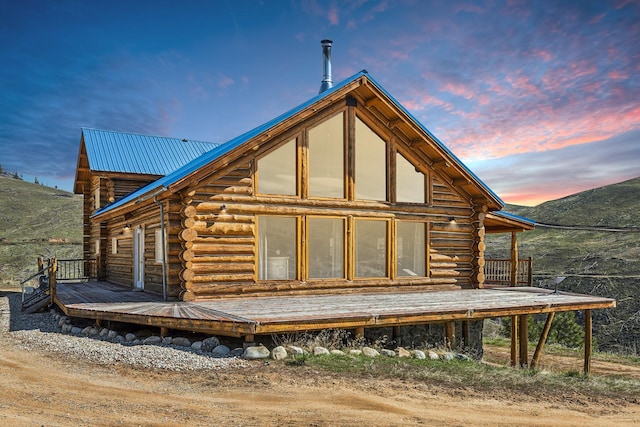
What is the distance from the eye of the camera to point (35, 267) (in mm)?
34188

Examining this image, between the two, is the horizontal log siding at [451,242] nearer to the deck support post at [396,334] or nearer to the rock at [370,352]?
the deck support post at [396,334]

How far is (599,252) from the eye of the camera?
4044 cm

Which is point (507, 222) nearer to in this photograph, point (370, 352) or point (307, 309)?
point (307, 309)

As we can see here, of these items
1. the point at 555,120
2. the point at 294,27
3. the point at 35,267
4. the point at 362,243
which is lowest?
the point at 35,267

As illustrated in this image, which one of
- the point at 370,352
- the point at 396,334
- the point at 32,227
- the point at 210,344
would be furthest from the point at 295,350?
the point at 32,227

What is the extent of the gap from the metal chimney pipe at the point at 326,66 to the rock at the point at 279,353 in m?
11.0

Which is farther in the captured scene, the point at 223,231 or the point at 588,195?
the point at 588,195

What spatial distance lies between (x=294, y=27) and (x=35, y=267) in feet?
83.8

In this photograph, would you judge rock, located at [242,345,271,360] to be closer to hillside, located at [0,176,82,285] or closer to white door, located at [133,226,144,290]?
white door, located at [133,226,144,290]

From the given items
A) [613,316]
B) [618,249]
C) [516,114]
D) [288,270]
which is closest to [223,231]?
[288,270]

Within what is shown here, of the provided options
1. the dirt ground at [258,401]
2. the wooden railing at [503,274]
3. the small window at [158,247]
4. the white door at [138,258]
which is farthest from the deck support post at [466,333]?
the white door at [138,258]

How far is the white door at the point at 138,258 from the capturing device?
15352 millimetres

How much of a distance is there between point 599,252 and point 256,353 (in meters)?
39.9

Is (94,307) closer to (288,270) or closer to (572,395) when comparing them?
(288,270)
